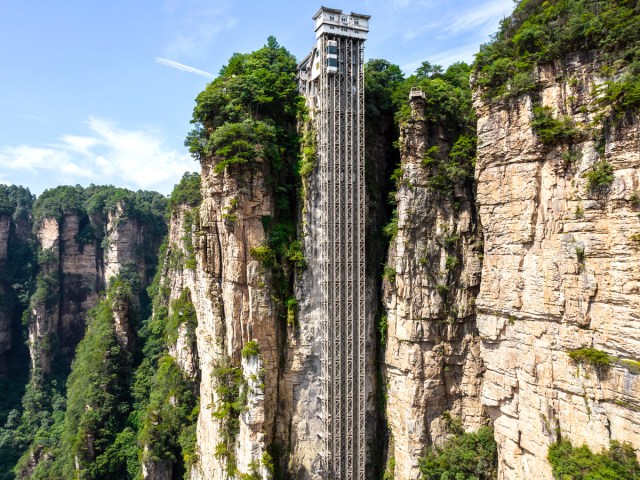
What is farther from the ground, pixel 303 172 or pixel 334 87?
pixel 334 87

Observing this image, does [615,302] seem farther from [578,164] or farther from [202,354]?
[202,354]

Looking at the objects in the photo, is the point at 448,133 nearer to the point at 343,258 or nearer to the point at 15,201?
the point at 343,258

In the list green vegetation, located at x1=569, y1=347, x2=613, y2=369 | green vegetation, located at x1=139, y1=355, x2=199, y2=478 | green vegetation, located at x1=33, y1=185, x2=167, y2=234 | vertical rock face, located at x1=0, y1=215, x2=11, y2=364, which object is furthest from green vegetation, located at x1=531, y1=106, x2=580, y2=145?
vertical rock face, located at x1=0, y1=215, x2=11, y2=364

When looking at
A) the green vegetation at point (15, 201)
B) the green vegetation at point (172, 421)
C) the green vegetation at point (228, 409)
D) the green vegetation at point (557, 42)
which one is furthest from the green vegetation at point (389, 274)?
the green vegetation at point (15, 201)

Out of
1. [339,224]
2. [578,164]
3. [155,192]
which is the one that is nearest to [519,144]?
[578,164]

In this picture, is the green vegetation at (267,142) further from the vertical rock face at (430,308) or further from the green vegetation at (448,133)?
the green vegetation at (448,133)

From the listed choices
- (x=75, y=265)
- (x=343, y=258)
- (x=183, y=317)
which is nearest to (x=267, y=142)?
(x=343, y=258)
